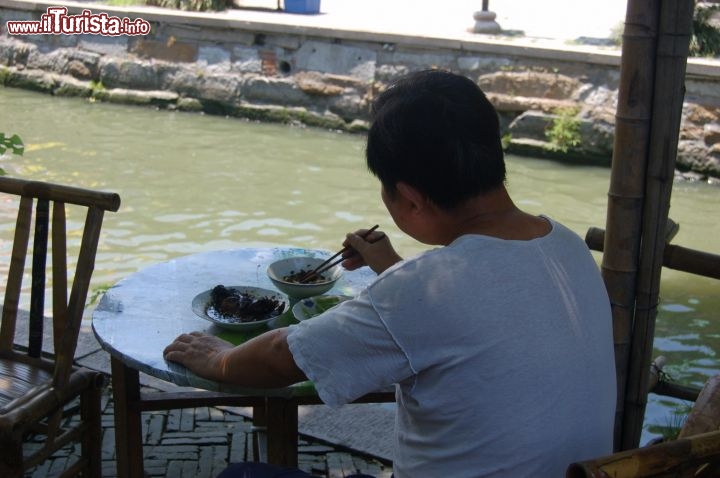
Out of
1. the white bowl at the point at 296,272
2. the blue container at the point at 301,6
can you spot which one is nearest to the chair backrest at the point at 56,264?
the white bowl at the point at 296,272

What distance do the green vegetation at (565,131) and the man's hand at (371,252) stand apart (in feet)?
22.4

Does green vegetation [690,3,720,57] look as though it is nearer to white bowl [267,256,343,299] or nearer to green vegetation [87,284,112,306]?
green vegetation [87,284,112,306]

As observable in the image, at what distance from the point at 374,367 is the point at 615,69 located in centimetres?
769

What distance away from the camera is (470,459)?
1.55 metres

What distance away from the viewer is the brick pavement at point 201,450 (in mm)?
3135

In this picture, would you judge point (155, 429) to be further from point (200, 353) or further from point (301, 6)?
point (301, 6)

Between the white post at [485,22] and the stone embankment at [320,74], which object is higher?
the white post at [485,22]

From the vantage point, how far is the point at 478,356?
1.50m

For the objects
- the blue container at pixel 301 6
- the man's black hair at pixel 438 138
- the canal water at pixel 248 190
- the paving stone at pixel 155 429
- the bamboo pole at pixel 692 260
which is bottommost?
the paving stone at pixel 155 429

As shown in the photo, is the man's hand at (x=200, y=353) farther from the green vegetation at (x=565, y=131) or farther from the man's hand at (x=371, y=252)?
the green vegetation at (x=565, y=131)

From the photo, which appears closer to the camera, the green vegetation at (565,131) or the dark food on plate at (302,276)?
the dark food on plate at (302,276)

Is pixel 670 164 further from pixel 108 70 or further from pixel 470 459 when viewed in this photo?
pixel 108 70

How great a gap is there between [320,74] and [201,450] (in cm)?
722

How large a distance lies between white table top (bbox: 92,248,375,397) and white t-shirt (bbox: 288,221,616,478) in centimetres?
48
